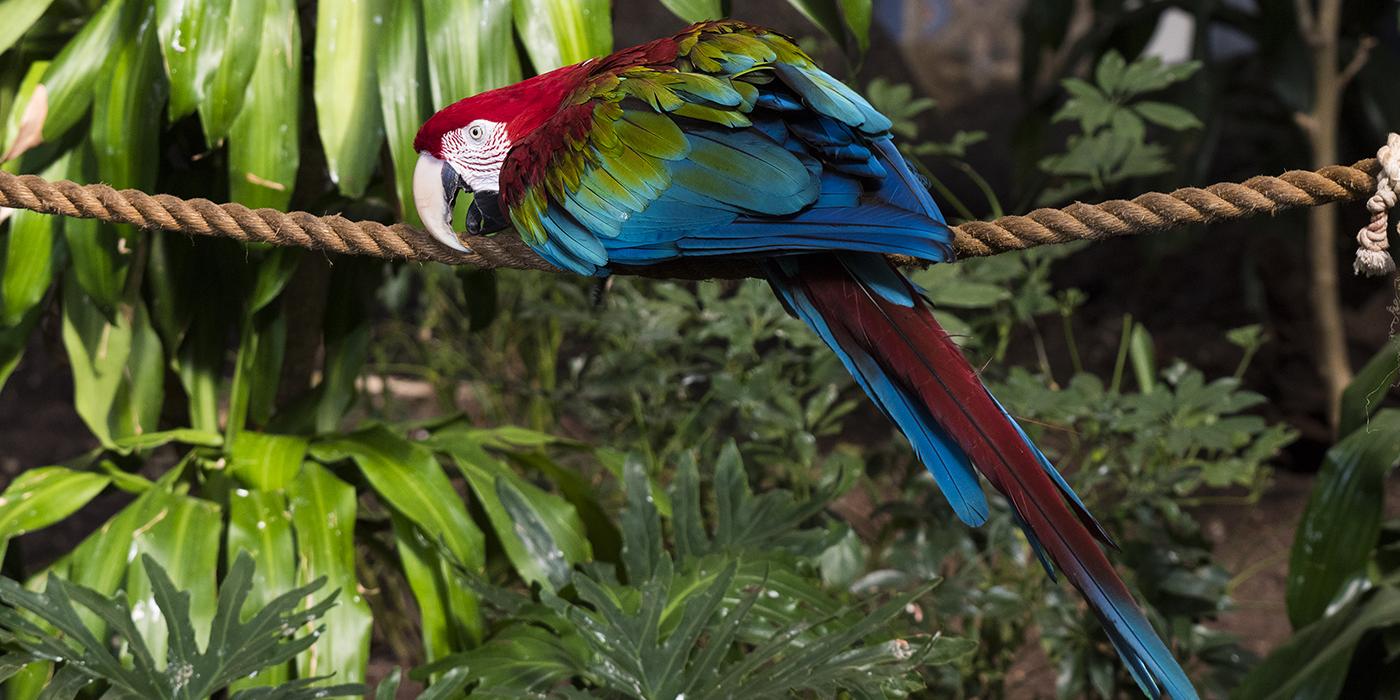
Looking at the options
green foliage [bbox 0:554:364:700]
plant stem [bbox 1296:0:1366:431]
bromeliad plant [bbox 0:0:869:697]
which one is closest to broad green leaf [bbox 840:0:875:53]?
bromeliad plant [bbox 0:0:869:697]

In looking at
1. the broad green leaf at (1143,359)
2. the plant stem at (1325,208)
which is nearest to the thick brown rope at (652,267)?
the broad green leaf at (1143,359)

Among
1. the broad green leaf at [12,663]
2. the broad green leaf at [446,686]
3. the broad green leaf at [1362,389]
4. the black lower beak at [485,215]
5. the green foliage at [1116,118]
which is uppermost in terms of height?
the black lower beak at [485,215]

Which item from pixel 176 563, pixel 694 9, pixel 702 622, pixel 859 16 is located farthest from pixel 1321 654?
pixel 176 563

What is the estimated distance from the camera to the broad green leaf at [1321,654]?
1117 millimetres

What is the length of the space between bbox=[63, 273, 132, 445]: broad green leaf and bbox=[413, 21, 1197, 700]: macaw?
0.58m

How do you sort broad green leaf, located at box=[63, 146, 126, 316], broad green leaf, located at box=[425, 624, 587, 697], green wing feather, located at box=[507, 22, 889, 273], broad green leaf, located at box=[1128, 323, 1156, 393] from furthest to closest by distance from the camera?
broad green leaf, located at box=[1128, 323, 1156, 393], broad green leaf, located at box=[63, 146, 126, 316], broad green leaf, located at box=[425, 624, 587, 697], green wing feather, located at box=[507, 22, 889, 273]

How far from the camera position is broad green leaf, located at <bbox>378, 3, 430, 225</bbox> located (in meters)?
1.07

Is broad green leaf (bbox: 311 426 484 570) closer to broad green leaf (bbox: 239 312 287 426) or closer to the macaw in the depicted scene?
broad green leaf (bbox: 239 312 287 426)

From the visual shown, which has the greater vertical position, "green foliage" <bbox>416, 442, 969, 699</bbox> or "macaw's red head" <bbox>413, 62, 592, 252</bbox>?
"macaw's red head" <bbox>413, 62, 592, 252</bbox>

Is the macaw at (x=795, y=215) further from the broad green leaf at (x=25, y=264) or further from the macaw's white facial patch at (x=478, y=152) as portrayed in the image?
the broad green leaf at (x=25, y=264)

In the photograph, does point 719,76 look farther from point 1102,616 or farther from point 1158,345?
point 1158,345

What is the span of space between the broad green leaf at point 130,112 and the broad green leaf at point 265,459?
30 cm

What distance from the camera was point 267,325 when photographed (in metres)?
1.26

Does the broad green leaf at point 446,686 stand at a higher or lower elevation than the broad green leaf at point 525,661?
higher
